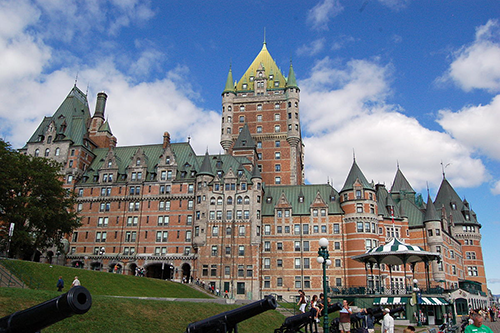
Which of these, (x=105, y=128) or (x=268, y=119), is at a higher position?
(x=268, y=119)

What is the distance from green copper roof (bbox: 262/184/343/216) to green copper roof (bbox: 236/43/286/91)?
3015 centimetres

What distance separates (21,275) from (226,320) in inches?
1278

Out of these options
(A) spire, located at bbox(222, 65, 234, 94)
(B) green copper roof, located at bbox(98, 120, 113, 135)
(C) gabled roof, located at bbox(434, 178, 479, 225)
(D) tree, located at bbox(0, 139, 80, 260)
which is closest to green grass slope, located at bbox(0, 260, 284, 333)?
(D) tree, located at bbox(0, 139, 80, 260)

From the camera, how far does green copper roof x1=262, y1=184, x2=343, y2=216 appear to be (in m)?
72.1

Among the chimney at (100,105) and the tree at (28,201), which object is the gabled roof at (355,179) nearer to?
the tree at (28,201)

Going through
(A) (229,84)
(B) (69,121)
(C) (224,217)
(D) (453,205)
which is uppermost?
(A) (229,84)

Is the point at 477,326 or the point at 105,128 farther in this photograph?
the point at 105,128

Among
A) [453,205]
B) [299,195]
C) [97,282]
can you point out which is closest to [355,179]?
[299,195]

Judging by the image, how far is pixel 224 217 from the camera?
2736 inches

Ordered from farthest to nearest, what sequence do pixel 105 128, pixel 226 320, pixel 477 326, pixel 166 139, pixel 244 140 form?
pixel 105 128 → pixel 244 140 → pixel 166 139 → pixel 226 320 → pixel 477 326

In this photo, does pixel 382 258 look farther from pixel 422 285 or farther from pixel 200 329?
pixel 200 329

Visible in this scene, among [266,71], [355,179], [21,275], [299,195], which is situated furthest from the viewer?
[266,71]

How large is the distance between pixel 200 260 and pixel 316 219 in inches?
818

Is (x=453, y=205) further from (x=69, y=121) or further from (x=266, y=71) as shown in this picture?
(x=69, y=121)
